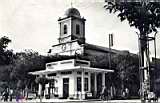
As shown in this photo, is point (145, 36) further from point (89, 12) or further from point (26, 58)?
point (26, 58)

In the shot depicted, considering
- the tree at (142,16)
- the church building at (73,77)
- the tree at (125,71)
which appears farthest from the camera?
the church building at (73,77)

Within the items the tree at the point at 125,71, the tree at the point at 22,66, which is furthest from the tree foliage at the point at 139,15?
the tree at the point at 125,71

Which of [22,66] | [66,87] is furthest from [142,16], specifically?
[66,87]

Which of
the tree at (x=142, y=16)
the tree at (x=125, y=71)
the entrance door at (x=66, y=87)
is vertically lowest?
the entrance door at (x=66, y=87)

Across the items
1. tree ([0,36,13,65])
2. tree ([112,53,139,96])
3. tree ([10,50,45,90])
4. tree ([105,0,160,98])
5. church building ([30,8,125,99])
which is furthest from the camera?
church building ([30,8,125,99])

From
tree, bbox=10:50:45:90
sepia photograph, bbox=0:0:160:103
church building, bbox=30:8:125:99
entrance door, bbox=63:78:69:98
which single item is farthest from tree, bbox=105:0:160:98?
entrance door, bbox=63:78:69:98

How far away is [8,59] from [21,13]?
119 centimetres

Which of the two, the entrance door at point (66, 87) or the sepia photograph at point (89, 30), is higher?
the sepia photograph at point (89, 30)

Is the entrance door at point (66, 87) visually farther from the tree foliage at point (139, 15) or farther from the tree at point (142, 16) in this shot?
the tree foliage at point (139, 15)

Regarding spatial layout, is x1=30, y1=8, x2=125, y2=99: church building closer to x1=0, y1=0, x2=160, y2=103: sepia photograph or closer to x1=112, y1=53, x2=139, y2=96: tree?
x1=112, y1=53, x2=139, y2=96: tree

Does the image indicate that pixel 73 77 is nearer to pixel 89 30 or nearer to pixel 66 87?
pixel 66 87

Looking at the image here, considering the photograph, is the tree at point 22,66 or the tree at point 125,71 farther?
the tree at point 125,71

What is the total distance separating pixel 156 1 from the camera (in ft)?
12.4

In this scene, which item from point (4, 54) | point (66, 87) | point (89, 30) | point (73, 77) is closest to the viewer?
point (89, 30)
